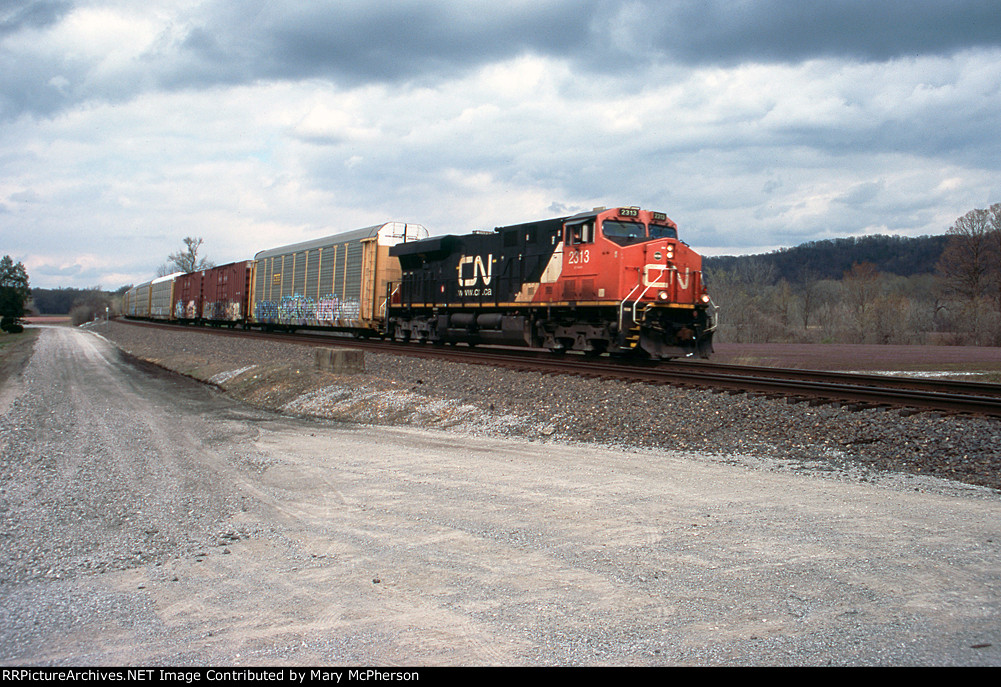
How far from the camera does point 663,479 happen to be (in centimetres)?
678

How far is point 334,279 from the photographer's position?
26625 millimetres

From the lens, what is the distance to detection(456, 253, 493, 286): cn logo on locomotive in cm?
1864

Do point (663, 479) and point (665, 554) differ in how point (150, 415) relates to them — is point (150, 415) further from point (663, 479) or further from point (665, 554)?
point (665, 554)

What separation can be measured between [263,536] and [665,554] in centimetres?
294

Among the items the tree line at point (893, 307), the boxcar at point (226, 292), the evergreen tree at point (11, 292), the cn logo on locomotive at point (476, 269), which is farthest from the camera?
the evergreen tree at point (11, 292)

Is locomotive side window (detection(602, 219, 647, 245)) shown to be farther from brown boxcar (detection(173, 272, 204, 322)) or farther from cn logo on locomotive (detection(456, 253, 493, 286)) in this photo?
A: brown boxcar (detection(173, 272, 204, 322))

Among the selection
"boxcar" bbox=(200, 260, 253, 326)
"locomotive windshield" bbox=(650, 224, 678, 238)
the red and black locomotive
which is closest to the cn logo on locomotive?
the red and black locomotive

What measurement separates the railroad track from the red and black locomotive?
0.69 m

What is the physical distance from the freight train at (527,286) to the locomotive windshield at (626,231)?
26mm

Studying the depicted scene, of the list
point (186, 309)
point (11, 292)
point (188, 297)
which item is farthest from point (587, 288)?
point (11, 292)

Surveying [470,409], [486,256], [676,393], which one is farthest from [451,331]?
[676,393]

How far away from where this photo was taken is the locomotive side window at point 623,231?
1497 cm
